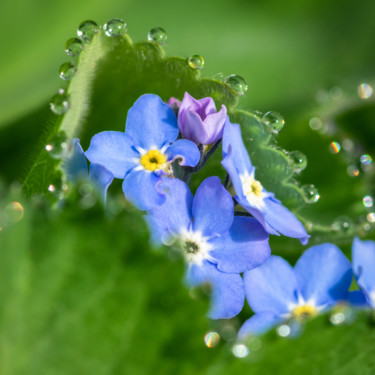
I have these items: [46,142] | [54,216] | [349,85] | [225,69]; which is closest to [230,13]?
[225,69]

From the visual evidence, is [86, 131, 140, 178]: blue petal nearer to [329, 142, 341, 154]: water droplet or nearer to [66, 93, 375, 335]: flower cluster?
[66, 93, 375, 335]: flower cluster

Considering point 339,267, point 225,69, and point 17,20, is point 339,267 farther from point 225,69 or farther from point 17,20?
point 17,20

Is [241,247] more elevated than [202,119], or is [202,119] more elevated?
[202,119]

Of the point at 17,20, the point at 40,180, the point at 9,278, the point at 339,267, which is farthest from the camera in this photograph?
the point at 17,20

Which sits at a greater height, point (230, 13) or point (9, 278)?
point (230, 13)

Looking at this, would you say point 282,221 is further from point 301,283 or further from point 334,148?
point 334,148

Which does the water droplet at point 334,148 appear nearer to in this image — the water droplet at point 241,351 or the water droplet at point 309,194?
the water droplet at point 309,194

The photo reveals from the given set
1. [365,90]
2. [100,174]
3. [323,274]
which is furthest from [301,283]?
[365,90]
